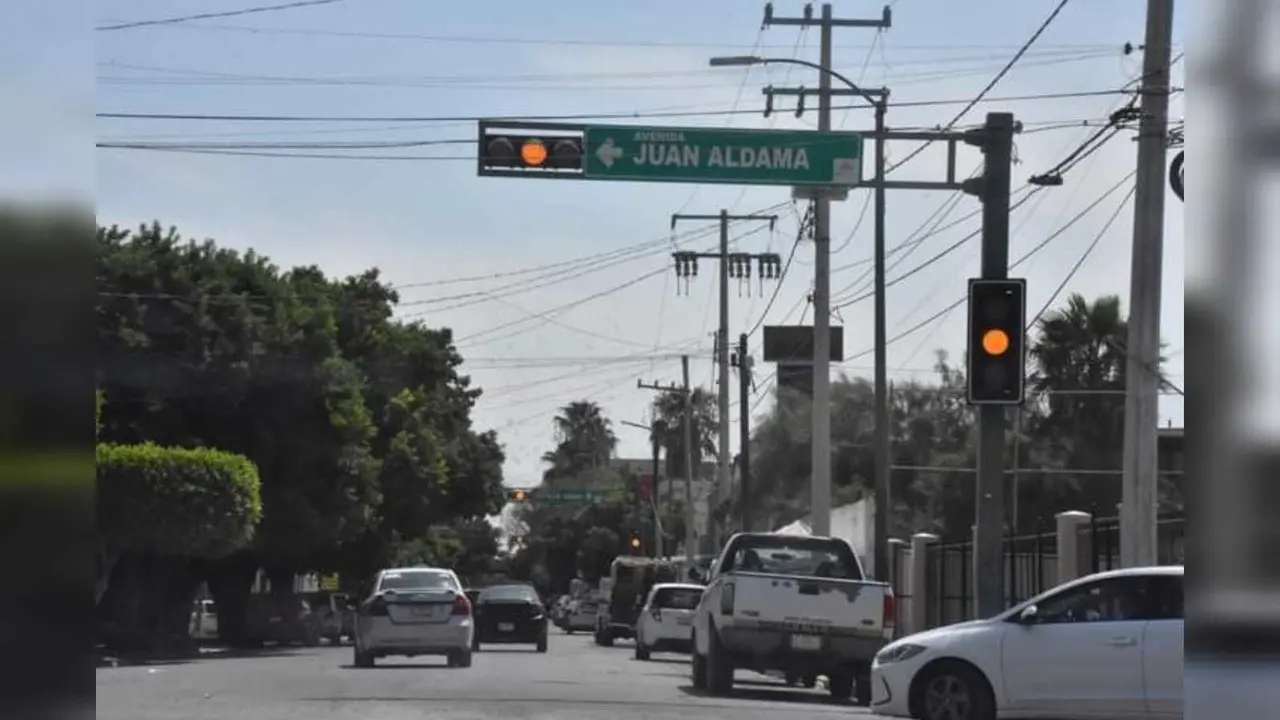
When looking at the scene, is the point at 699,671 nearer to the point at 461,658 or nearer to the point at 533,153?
the point at 461,658

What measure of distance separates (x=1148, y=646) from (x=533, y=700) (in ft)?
21.2

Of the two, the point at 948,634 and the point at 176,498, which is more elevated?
the point at 176,498

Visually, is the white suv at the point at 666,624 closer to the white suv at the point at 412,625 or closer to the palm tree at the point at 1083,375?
the white suv at the point at 412,625

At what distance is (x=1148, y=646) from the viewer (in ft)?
49.2

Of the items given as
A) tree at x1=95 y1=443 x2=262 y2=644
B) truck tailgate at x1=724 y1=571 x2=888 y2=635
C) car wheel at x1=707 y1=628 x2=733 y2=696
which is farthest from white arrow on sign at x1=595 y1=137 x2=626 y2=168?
tree at x1=95 y1=443 x2=262 y2=644

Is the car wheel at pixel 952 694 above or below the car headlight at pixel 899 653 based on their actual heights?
below

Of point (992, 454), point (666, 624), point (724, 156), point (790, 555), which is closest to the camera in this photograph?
point (992, 454)

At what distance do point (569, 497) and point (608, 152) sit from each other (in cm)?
8229

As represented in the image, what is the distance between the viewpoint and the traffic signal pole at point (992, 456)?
765 inches

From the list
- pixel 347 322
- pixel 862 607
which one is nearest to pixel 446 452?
pixel 347 322

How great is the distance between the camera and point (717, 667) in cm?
2212

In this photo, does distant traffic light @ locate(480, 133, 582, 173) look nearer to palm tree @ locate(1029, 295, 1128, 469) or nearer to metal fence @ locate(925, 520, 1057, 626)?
metal fence @ locate(925, 520, 1057, 626)

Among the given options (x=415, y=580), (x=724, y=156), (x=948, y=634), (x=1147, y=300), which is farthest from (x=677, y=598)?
(x=948, y=634)

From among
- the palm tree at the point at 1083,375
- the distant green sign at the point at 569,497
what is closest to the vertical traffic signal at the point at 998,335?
the palm tree at the point at 1083,375
